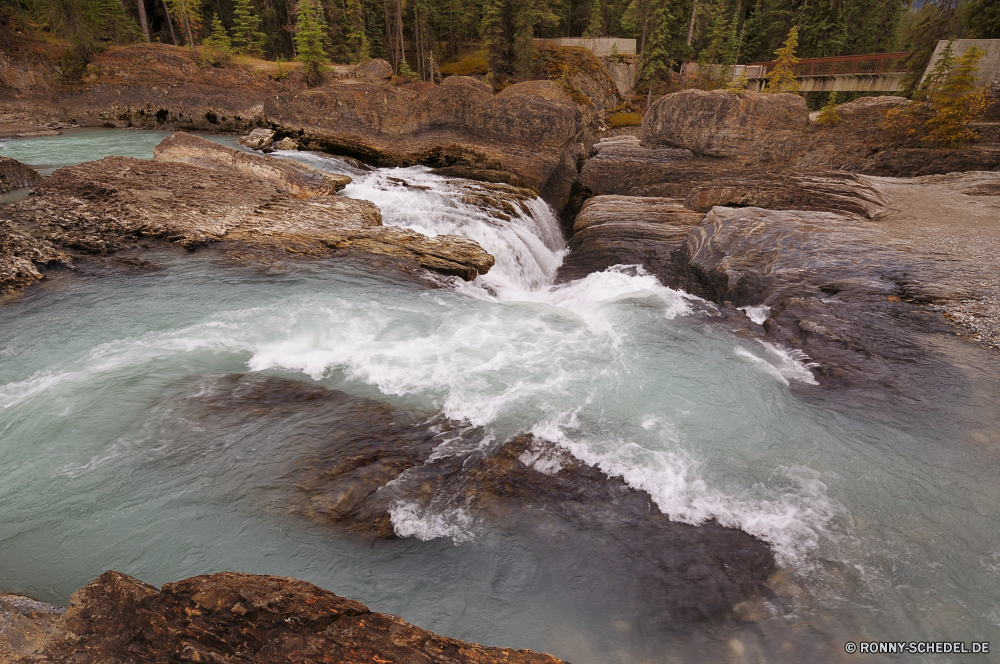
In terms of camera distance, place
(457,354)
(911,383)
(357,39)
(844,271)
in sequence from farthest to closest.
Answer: (357,39)
(844,271)
(457,354)
(911,383)

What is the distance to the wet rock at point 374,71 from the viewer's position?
1414 inches

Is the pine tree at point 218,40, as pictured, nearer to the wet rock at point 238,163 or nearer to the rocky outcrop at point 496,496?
the wet rock at point 238,163

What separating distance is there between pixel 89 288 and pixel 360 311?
19.8 ft

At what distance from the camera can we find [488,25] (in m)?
35.2

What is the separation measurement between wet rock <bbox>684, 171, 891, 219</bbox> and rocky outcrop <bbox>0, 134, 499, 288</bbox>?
9485 mm

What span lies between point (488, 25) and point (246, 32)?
23.1 meters

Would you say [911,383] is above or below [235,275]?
below

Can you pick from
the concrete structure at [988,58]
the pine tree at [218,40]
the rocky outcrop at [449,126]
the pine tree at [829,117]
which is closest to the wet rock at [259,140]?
the rocky outcrop at [449,126]

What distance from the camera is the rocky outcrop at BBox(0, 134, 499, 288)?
37.2ft

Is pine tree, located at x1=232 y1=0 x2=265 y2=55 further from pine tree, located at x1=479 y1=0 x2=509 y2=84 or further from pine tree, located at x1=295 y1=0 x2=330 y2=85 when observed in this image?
pine tree, located at x1=479 y1=0 x2=509 y2=84

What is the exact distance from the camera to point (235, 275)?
1130 centimetres

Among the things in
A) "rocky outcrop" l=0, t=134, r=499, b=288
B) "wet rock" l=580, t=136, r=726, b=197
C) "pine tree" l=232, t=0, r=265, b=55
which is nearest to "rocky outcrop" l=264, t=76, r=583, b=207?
"wet rock" l=580, t=136, r=726, b=197

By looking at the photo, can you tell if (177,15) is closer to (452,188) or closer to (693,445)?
(452,188)

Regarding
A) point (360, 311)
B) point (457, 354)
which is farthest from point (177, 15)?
point (457, 354)
